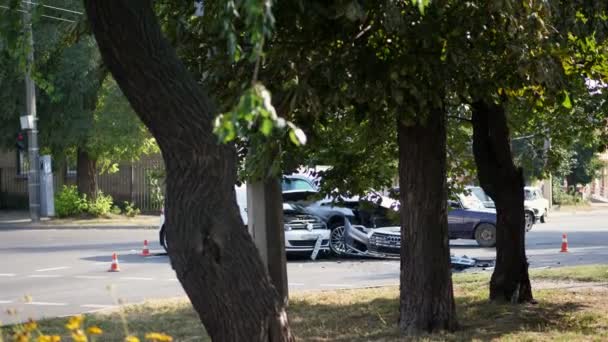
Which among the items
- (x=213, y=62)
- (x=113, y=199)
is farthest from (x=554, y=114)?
(x=113, y=199)

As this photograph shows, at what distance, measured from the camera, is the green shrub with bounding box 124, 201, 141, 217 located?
35625 millimetres

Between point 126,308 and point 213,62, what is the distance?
447cm

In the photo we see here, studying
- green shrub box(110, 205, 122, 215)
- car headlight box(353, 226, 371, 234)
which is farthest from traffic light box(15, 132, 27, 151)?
car headlight box(353, 226, 371, 234)

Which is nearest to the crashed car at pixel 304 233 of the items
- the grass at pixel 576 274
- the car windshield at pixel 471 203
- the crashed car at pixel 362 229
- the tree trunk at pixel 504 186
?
the crashed car at pixel 362 229

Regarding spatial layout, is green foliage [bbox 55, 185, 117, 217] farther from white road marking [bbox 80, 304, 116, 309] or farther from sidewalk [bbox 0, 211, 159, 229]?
white road marking [bbox 80, 304, 116, 309]

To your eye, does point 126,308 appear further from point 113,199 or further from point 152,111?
point 113,199

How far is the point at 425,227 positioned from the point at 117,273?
9139 millimetres

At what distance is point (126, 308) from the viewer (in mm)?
12516

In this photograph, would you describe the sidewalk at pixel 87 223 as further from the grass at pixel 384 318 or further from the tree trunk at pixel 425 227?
the tree trunk at pixel 425 227

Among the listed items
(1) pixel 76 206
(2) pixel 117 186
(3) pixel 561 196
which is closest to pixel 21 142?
(1) pixel 76 206

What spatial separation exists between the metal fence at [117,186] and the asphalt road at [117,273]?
10.7 metres

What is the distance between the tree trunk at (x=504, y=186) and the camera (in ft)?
37.6

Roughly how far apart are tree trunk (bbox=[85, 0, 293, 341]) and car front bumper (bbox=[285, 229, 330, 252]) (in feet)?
43.1

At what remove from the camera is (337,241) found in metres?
19.7
